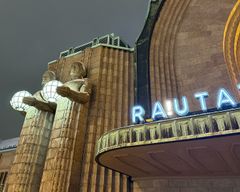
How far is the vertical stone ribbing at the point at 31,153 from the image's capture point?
9.55 meters

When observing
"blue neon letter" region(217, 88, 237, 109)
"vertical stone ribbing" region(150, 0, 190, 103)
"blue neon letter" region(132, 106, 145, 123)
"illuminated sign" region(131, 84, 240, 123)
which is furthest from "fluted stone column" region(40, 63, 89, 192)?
"blue neon letter" region(217, 88, 237, 109)

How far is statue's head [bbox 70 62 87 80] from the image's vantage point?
11.1 meters

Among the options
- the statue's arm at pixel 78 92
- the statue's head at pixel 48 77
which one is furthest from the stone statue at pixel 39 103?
the statue's arm at pixel 78 92

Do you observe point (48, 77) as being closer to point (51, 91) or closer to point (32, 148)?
point (51, 91)

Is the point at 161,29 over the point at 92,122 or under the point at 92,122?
over

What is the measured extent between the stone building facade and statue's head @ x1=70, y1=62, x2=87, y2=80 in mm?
317

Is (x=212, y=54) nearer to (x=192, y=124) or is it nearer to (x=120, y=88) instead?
(x=120, y=88)

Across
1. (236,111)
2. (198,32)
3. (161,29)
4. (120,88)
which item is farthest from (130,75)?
(236,111)

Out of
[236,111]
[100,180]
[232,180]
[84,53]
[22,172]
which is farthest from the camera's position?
[84,53]

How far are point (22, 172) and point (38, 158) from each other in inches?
34.0

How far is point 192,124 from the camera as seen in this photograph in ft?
17.5

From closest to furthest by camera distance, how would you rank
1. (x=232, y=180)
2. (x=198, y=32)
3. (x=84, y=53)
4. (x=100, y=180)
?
(x=232, y=180) → (x=100, y=180) → (x=198, y=32) → (x=84, y=53)

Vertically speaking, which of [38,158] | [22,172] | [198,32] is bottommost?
[22,172]

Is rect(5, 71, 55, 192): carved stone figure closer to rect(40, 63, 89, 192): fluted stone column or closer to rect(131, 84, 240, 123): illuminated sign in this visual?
rect(40, 63, 89, 192): fluted stone column
